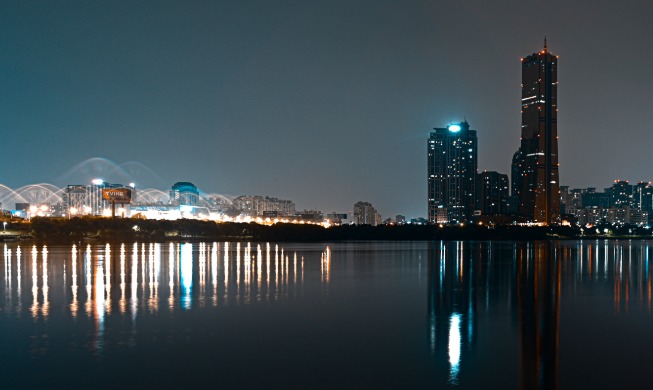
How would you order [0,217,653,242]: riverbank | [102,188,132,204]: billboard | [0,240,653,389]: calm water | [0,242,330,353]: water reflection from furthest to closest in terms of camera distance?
1. [102,188,132,204]: billboard
2. [0,217,653,242]: riverbank
3. [0,242,330,353]: water reflection
4. [0,240,653,389]: calm water

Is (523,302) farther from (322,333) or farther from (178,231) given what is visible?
(178,231)

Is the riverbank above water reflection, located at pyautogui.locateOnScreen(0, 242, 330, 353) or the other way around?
the other way around

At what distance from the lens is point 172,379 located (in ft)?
52.8

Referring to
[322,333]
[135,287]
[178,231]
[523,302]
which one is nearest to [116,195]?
[178,231]

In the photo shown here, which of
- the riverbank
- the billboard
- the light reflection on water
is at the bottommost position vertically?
the riverbank

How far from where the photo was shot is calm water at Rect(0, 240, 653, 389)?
16438mm

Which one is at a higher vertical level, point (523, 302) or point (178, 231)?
point (523, 302)

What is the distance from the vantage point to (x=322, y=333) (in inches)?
902

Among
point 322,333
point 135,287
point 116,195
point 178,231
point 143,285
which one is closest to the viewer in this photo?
point 322,333

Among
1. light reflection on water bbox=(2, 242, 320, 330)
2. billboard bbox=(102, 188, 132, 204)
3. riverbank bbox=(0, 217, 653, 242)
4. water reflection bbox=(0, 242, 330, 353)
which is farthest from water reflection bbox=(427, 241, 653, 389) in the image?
billboard bbox=(102, 188, 132, 204)

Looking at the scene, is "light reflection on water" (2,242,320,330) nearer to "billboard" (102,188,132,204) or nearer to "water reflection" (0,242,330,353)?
"water reflection" (0,242,330,353)

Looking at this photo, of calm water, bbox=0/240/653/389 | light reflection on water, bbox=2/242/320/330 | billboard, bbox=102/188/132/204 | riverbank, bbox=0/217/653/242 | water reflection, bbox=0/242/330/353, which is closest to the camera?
calm water, bbox=0/240/653/389

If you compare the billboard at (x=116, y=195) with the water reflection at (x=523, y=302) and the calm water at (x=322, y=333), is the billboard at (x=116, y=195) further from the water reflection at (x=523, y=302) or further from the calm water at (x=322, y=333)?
the calm water at (x=322, y=333)

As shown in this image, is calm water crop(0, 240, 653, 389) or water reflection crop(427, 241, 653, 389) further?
water reflection crop(427, 241, 653, 389)
